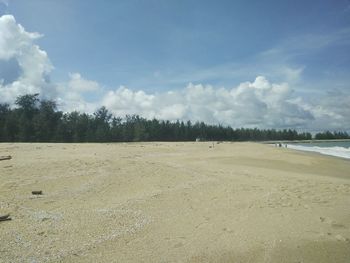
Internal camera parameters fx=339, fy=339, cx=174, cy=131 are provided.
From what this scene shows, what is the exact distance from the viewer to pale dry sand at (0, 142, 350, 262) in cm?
634

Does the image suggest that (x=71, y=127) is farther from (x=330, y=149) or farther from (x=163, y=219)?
(x=163, y=219)

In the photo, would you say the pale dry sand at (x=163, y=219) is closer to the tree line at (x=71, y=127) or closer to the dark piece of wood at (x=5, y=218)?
the dark piece of wood at (x=5, y=218)

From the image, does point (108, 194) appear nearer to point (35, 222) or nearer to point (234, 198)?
point (35, 222)

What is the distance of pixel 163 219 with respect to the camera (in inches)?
327

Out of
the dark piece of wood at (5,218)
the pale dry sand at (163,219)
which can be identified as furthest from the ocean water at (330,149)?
the dark piece of wood at (5,218)

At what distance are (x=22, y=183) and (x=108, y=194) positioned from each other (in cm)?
291

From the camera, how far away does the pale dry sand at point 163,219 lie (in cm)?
634

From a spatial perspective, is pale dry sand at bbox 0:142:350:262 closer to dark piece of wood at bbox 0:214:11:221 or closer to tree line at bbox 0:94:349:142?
dark piece of wood at bbox 0:214:11:221

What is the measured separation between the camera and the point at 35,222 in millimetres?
7508

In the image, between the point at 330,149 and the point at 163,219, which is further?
the point at 330,149

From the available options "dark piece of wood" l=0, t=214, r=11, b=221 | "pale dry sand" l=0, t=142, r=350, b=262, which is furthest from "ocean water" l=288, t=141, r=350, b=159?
"dark piece of wood" l=0, t=214, r=11, b=221

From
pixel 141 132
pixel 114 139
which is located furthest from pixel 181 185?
pixel 141 132

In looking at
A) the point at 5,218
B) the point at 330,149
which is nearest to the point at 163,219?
the point at 5,218

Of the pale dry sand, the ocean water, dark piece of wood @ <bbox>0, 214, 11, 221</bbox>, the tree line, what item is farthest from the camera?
the tree line
